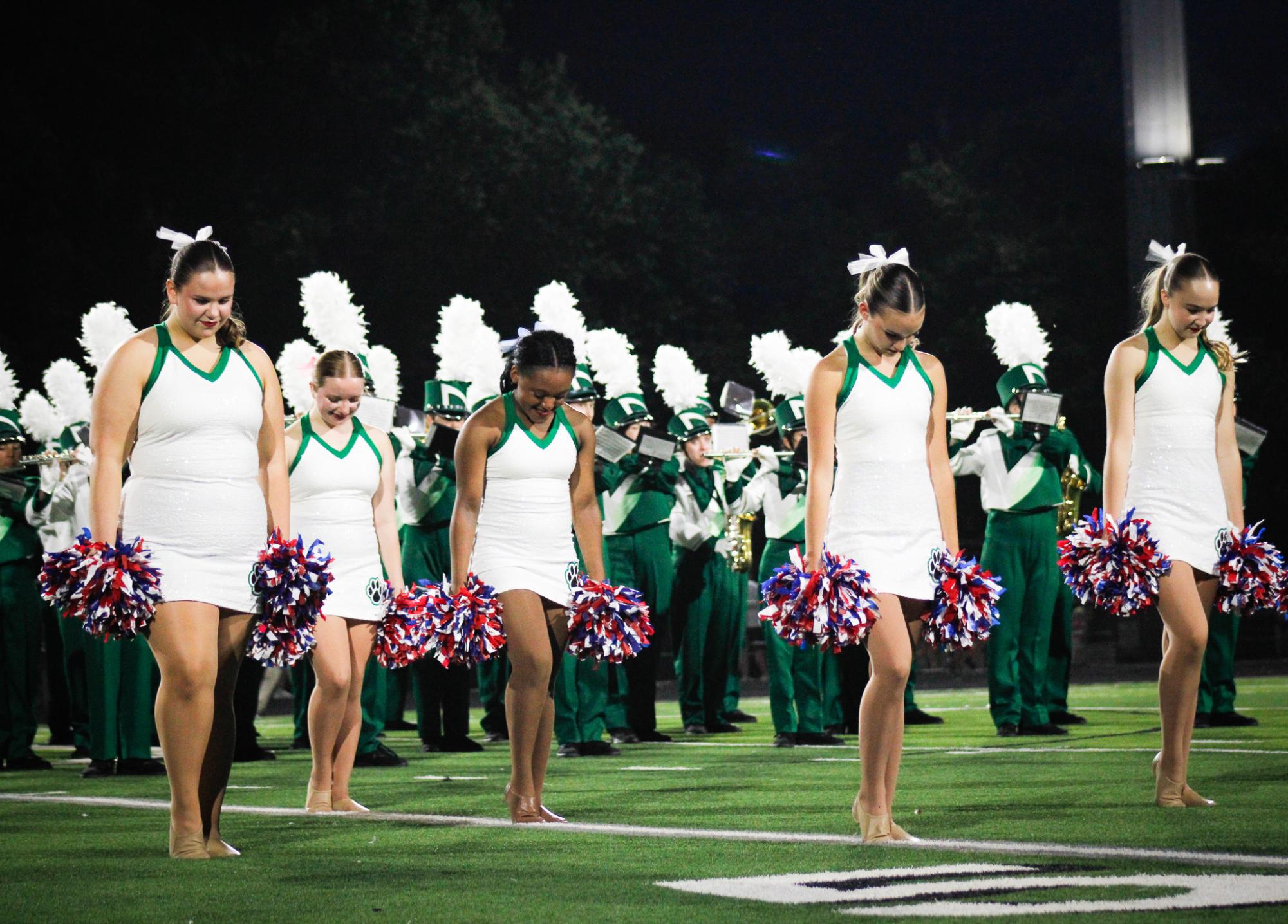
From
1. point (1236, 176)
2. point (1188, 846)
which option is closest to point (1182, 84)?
point (1188, 846)

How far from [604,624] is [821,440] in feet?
4.85

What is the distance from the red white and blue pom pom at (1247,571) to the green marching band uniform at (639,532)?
19.3 ft

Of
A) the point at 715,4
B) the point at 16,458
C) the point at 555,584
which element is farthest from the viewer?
the point at 715,4

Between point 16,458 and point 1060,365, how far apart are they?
2059cm

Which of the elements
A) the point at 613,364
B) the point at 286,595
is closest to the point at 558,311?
the point at 613,364

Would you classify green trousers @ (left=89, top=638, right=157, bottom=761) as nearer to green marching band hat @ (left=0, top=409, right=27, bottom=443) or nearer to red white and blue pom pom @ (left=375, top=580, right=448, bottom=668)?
green marching band hat @ (left=0, top=409, right=27, bottom=443)

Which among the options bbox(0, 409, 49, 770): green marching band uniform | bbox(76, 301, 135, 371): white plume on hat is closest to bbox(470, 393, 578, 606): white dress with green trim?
bbox(76, 301, 135, 371): white plume on hat

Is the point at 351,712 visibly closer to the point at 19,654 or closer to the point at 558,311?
the point at 558,311

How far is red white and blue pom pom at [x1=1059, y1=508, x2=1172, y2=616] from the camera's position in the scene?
7406 mm

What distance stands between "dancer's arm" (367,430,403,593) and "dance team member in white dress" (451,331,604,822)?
1.21 metres

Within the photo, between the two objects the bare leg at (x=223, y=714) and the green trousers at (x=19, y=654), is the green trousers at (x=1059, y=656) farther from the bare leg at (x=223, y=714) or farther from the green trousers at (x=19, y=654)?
the bare leg at (x=223, y=714)

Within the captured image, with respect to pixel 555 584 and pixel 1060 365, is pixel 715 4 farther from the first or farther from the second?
pixel 555 584

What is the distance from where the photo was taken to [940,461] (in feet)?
23.1

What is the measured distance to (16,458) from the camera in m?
12.9
